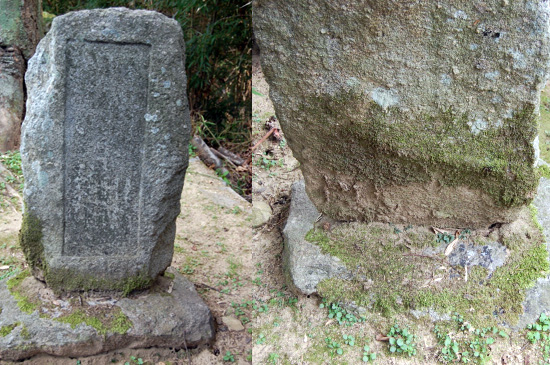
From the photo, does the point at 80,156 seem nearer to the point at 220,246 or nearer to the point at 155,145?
the point at 155,145

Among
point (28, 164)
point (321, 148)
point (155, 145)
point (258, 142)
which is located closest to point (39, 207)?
point (28, 164)

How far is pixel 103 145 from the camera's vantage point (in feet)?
6.64

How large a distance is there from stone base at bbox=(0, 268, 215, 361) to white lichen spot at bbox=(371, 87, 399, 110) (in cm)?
123

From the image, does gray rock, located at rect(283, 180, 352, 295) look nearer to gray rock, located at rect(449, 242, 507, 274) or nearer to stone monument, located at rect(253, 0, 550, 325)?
stone monument, located at rect(253, 0, 550, 325)

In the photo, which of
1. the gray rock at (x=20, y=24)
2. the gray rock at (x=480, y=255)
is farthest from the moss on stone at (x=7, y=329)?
the gray rock at (x=20, y=24)

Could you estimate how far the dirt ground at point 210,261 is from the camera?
2168 millimetres

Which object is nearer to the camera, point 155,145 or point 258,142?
point 155,145

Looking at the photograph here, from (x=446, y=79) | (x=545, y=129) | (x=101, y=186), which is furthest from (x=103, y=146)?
(x=545, y=129)

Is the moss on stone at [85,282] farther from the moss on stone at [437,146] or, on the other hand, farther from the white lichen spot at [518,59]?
the white lichen spot at [518,59]

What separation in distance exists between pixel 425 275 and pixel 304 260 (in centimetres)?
55

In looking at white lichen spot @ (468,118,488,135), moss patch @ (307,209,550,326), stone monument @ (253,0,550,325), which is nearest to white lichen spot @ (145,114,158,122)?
stone monument @ (253,0,550,325)

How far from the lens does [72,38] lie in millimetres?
1904

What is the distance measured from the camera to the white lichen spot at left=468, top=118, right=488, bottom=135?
1940mm

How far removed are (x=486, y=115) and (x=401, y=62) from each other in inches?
15.9
